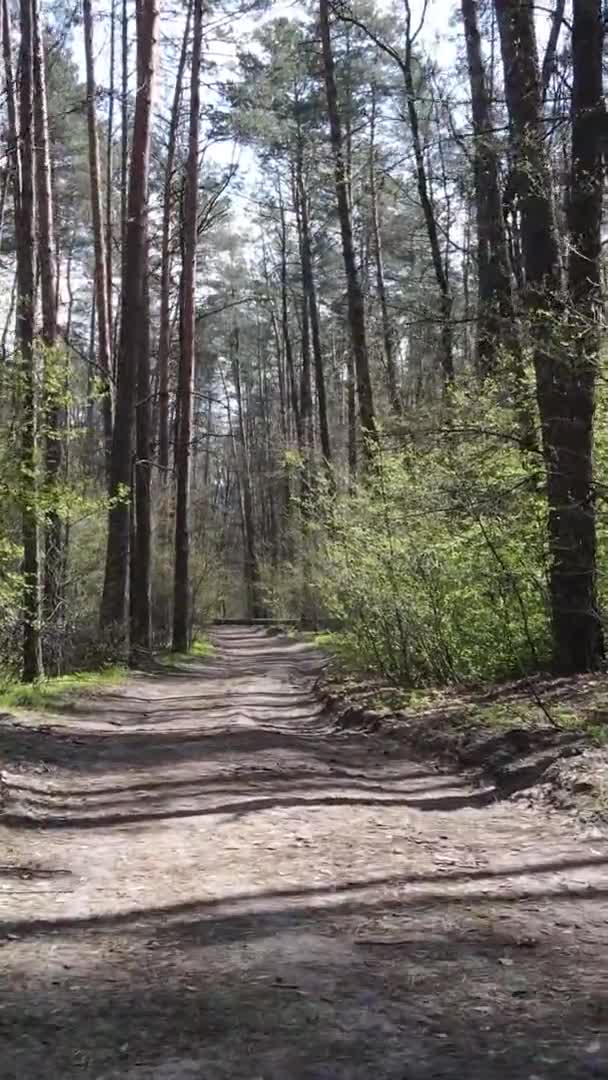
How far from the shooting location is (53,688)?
37.7 feet

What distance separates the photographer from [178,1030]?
109 inches

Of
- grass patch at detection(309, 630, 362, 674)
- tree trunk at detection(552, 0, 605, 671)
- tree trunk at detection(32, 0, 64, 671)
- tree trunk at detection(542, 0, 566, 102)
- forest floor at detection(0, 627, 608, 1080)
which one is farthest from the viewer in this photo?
grass patch at detection(309, 630, 362, 674)

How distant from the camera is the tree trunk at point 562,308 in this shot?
7.65 metres

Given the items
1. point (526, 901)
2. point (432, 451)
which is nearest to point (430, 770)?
point (526, 901)

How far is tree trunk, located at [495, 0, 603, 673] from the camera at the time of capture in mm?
7648

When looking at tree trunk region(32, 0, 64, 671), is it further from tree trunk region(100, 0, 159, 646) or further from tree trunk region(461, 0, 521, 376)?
tree trunk region(461, 0, 521, 376)

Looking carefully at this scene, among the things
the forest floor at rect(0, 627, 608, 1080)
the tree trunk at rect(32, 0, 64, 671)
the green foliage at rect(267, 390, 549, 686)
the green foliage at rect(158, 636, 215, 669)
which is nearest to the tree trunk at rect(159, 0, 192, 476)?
the green foliage at rect(158, 636, 215, 669)

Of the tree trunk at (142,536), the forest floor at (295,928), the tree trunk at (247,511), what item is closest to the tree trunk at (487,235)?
the forest floor at (295,928)

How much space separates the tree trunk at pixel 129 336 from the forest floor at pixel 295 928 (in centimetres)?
804

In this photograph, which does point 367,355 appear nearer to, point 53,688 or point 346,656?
point 346,656

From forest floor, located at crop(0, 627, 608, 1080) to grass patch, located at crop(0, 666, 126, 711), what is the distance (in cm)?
327

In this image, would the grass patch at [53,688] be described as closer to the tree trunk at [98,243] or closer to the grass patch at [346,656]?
the grass patch at [346,656]

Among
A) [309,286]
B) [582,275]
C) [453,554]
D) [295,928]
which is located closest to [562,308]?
[582,275]

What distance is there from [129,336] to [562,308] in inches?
350
